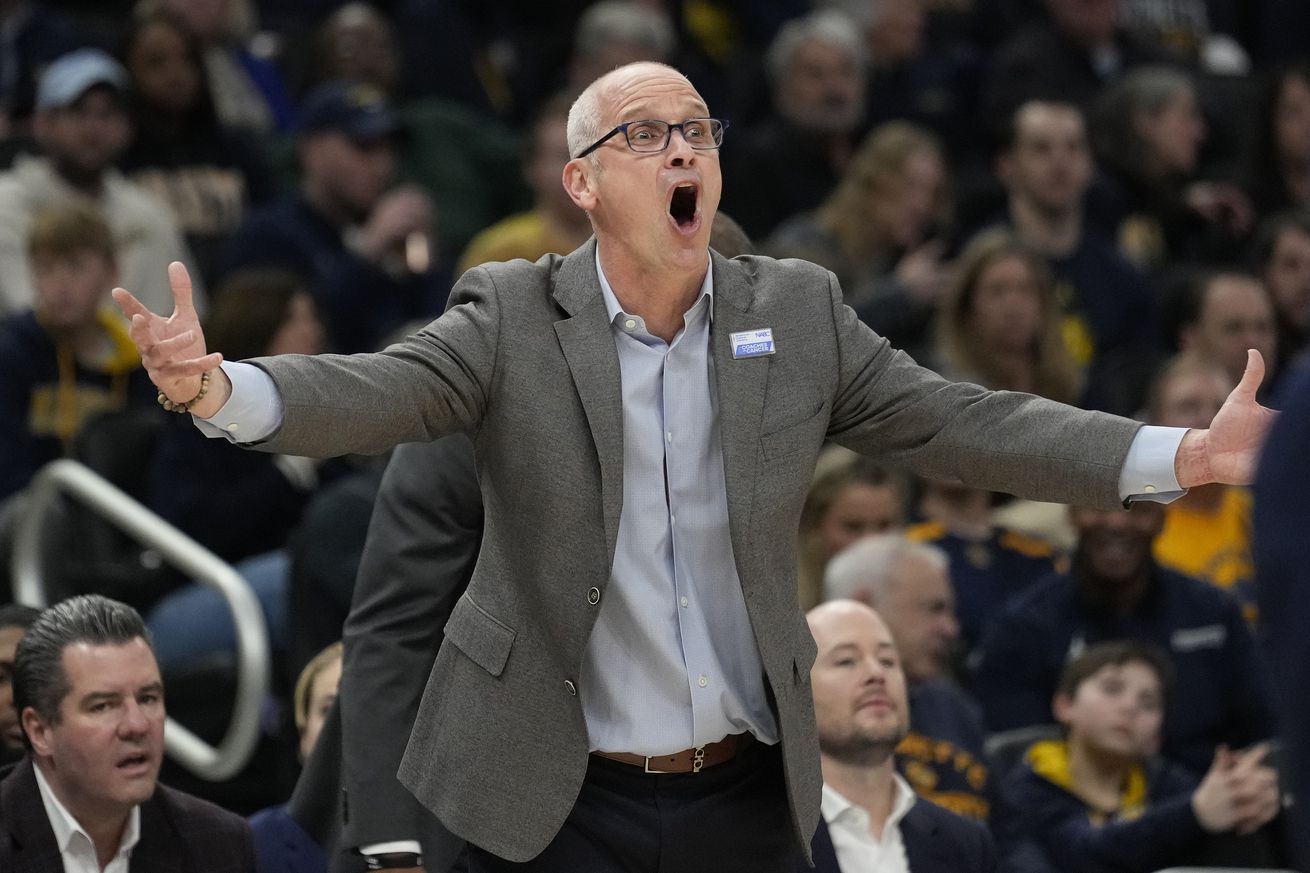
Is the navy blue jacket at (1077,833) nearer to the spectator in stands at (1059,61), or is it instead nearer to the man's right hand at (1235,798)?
the man's right hand at (1235,798)

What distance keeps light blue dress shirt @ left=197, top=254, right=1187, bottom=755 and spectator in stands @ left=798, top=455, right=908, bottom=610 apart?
303 centimetres

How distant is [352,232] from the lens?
292 inches

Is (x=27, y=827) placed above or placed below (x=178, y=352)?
below

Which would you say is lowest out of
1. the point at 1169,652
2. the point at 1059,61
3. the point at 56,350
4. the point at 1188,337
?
the point at 1169,652

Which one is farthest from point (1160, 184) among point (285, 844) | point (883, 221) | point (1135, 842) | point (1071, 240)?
point (285, 844)

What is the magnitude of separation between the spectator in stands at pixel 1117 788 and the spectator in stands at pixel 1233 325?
2.18 metres

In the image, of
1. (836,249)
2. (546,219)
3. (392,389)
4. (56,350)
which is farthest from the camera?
(836,249)

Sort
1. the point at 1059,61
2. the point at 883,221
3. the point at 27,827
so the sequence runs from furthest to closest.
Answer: the point at 1059,61 < the point at 883,221 < the point at 27,827

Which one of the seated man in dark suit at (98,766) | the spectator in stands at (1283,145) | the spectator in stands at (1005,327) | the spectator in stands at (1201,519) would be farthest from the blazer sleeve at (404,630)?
the spectator in stands at (1283,145)

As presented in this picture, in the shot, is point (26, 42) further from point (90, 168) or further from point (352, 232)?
point (352, 232)

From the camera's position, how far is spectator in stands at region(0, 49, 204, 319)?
6742mm

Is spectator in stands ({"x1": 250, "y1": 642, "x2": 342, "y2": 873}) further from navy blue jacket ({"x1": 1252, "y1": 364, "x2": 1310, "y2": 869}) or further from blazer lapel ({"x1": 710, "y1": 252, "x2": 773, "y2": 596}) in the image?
navy blue jacket ({"x1": 1252, "y1": 364, "x2": 1310, "y2": 869})

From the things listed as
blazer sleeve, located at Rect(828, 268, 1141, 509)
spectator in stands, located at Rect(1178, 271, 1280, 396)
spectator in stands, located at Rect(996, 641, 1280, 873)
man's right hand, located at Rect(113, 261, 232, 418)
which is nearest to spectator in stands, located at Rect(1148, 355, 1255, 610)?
spectator in stands, located at Rect(1178, 271, 1280, 396)

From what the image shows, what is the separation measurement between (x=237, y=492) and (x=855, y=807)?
7.56 feet
